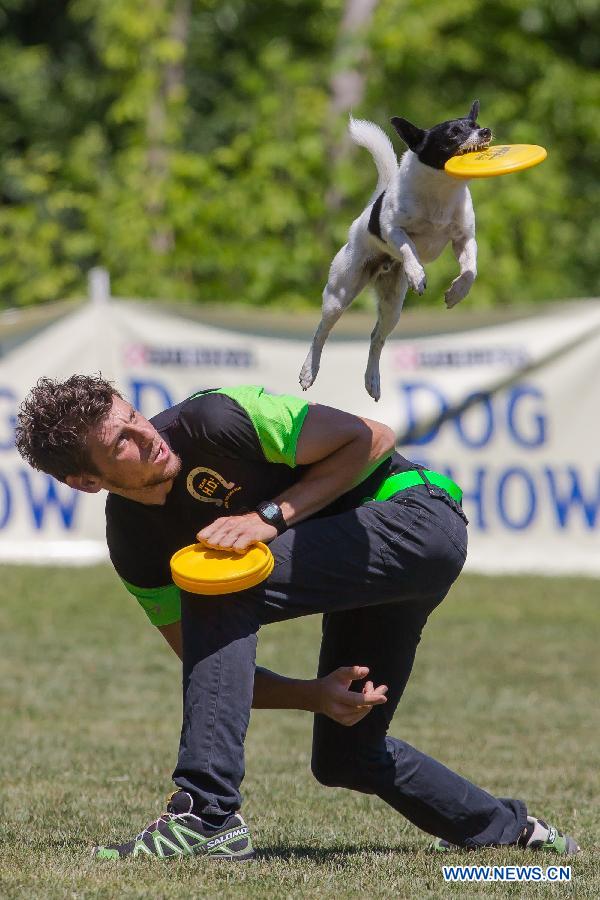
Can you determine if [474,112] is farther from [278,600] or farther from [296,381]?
[296,381]

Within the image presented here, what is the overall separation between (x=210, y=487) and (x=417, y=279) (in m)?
0.81

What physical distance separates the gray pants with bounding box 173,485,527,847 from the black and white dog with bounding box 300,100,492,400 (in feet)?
1.39

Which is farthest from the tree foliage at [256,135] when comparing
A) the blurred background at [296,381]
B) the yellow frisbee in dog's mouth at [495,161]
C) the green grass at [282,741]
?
the yellow frisbee in dog's mouth at [495,161]

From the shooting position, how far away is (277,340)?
991cm

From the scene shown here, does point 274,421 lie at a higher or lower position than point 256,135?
lower

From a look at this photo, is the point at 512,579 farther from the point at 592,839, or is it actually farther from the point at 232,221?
the point at 592,839

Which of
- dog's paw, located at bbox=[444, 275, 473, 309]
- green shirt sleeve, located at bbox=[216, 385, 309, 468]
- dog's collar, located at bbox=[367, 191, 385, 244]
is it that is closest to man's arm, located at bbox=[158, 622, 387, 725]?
green shirt sleeve, located at bbox=[216, 385, 309, 468]

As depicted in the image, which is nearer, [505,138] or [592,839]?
[592,839]

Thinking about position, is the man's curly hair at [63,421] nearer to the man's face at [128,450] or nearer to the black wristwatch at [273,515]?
the man's face at [128,450]

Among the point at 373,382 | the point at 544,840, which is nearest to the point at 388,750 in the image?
the point at 544,840

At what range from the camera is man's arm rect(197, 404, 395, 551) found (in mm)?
3578

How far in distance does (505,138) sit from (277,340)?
5.92 metres

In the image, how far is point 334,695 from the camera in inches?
146

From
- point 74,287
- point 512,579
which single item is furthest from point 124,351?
point 74,287
